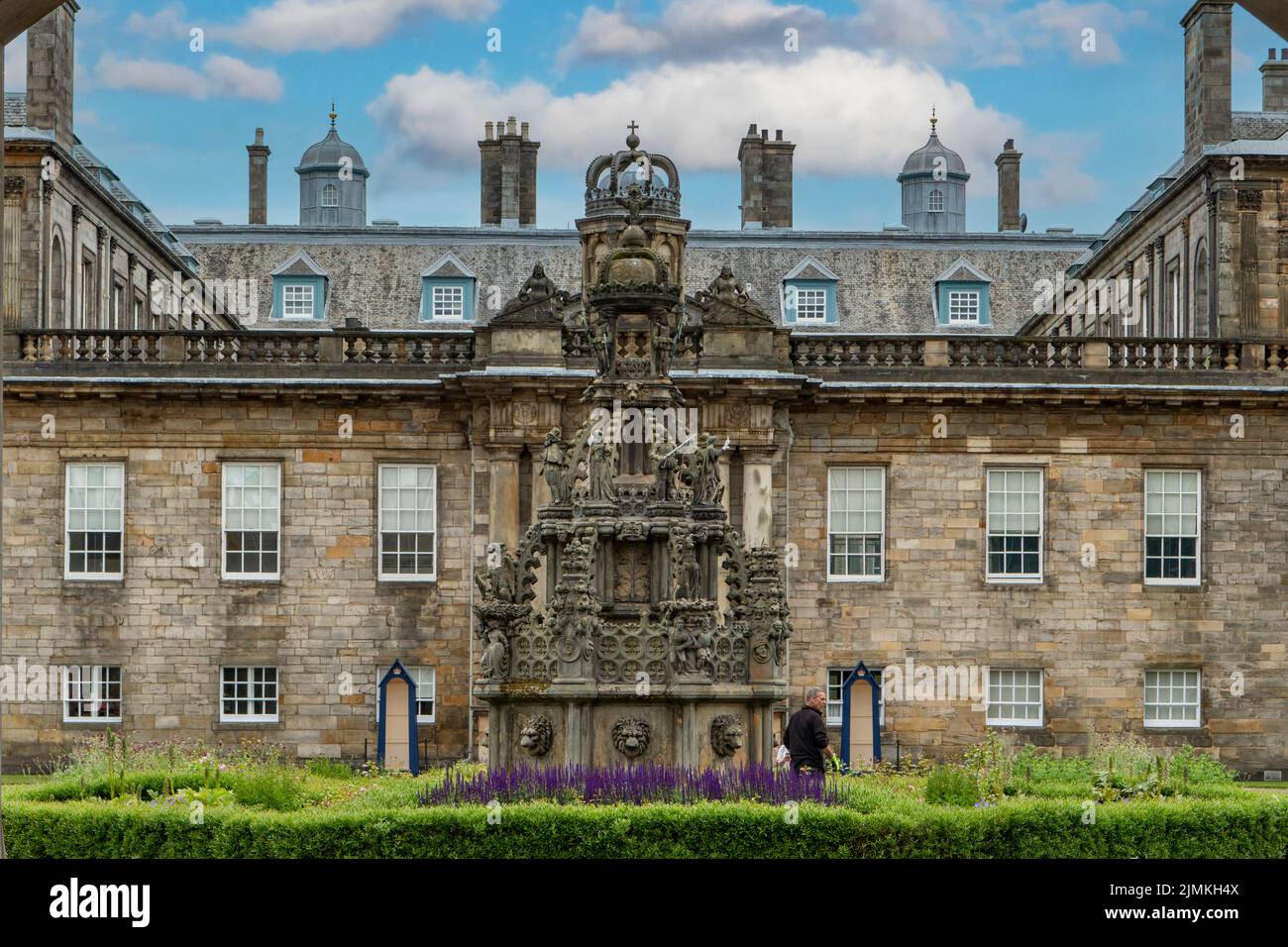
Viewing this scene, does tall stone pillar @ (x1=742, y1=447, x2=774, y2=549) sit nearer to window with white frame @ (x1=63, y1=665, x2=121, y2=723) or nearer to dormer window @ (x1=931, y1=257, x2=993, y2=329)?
A: window with white frame @ (x1=63, y1=665, x2=121, y2=723)

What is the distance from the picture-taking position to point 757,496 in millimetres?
36312

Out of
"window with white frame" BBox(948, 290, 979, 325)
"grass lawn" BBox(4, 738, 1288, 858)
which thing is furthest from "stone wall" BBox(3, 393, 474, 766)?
"window with white frame" BBox(948, 290, 979, 325)

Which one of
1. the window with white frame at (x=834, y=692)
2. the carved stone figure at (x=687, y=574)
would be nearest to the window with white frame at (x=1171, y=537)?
the window with white frame at (x=834, y=692)

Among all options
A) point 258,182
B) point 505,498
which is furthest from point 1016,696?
A: point 258,182

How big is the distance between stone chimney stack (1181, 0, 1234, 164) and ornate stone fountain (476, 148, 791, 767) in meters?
21.8

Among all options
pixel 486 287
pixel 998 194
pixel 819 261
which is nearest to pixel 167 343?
pixel 486 287

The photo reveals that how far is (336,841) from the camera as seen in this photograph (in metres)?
16.1

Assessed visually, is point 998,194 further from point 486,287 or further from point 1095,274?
point 486,287

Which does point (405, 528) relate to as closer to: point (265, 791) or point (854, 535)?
point (854, 535)

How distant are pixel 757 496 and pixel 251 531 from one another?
9.29 metres

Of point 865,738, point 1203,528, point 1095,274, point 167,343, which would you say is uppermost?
point 1095,274

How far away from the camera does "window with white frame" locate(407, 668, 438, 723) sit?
36.8 m

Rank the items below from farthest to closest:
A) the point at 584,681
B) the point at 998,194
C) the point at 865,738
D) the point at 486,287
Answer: the point at 998,194
the point at 486,287
the point at 865,738
the point at 584,681
